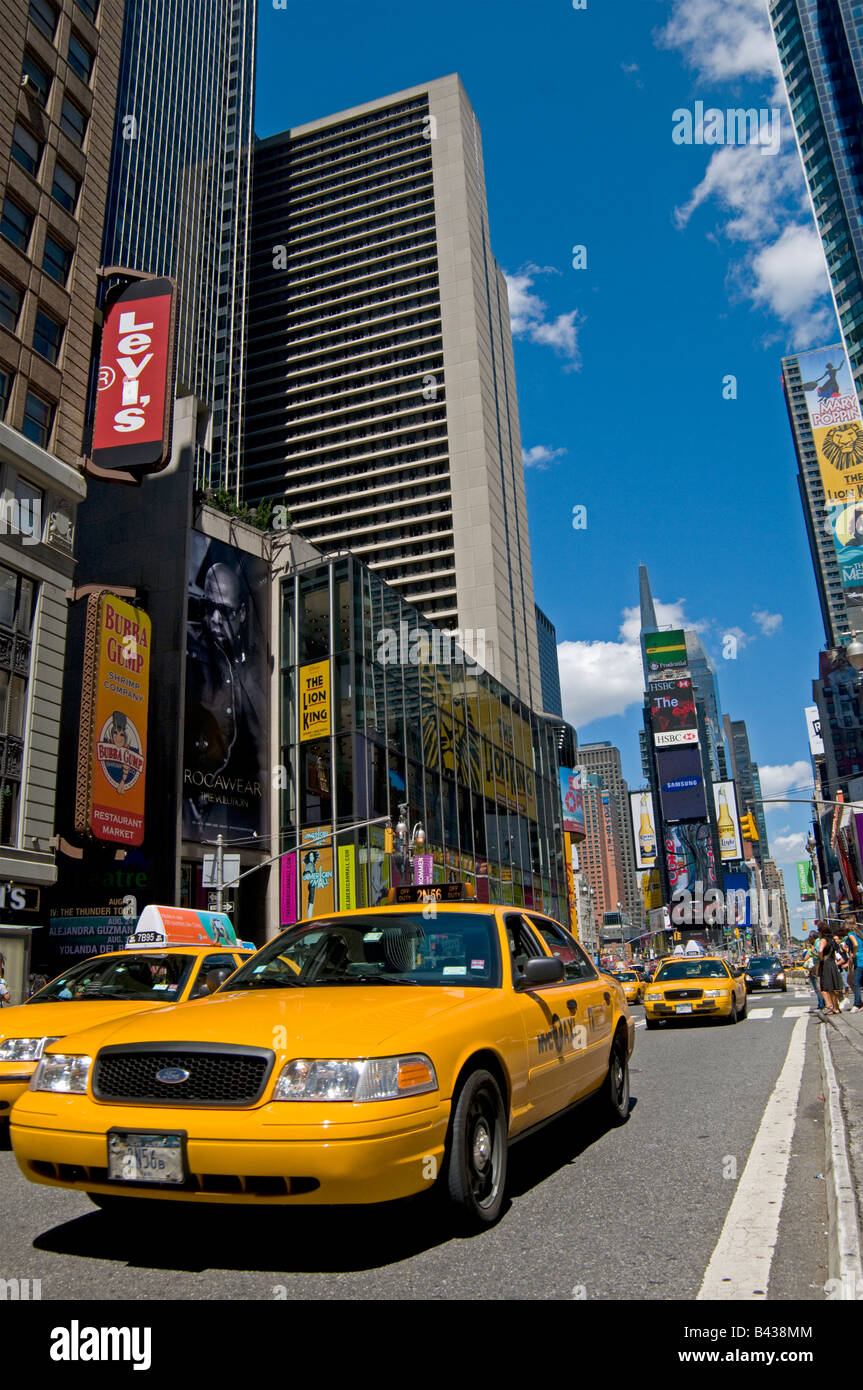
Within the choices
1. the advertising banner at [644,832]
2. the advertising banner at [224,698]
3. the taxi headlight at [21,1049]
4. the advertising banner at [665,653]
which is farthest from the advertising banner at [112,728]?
the advertising banner at [665,653]

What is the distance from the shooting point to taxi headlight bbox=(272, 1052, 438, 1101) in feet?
12.1

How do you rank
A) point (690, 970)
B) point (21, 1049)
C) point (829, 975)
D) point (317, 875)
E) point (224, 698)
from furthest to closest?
point (224, 698)
point (317, 875)
point (690, 970)
point (829, 975)
point (21, 1049)

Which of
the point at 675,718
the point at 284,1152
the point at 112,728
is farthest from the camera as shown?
the point at 675,718

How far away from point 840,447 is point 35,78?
83.6 m

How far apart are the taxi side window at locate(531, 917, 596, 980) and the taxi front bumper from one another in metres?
2.82

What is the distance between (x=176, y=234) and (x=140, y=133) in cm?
1287

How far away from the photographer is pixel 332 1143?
356 centimetres

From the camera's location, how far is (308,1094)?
370cm

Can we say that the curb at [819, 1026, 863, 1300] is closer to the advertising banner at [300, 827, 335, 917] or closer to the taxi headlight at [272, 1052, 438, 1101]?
the taxi headlight at [272, 1052, 438, 1101]

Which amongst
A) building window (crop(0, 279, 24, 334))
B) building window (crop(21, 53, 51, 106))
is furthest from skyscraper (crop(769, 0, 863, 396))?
building window (crop(0, 279, 24, 334))

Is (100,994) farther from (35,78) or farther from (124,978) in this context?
(35,78)

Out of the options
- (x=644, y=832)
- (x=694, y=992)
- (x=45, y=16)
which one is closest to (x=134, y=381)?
(x=45, y=16)
